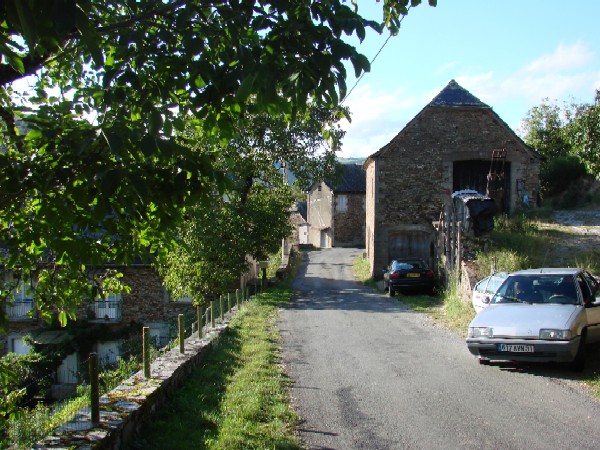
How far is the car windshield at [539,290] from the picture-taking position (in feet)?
30.7

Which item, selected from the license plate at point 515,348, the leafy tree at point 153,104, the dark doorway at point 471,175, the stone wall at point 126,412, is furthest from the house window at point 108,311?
the leafy tree at point 153,104

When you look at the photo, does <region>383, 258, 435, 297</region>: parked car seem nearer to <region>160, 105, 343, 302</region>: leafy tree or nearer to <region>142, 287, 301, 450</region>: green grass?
<region>160, 105, 343, 302</region>: leafy tree

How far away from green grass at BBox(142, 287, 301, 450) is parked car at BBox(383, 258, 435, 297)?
39.1 feet

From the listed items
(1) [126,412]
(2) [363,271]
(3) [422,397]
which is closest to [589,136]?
(3) [422,397]

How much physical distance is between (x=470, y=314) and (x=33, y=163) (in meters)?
12.7

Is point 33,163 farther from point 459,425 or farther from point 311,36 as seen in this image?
point 459,425

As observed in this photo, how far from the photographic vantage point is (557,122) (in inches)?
1460

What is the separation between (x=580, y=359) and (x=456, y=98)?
19.5 metres

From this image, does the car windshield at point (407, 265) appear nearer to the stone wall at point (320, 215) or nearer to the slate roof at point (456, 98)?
the slate roof at point (456, 98)

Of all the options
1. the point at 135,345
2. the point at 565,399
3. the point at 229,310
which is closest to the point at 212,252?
the point at 135,345

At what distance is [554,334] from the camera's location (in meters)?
8.23

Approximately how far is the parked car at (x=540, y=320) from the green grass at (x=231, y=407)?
318 cm

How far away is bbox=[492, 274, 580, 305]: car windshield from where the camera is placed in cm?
936

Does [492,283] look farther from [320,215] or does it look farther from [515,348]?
A: [320,215]
